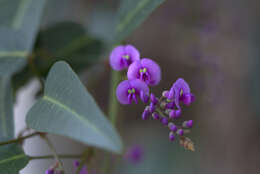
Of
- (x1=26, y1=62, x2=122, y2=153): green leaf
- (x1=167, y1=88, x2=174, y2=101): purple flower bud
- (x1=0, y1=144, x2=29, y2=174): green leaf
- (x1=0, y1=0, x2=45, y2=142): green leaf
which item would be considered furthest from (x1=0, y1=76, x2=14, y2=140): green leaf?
(x1=167, y1=88, x2=174, y2=101): purple flower bud

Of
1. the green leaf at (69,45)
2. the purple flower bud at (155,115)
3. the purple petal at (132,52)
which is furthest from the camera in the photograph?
the green leaf at (69,45)

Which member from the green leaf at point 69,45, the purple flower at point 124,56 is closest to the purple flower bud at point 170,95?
the purple flower at point 124,56

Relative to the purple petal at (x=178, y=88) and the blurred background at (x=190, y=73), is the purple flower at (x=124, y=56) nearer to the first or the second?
the purple petal at (x=178, y=88)

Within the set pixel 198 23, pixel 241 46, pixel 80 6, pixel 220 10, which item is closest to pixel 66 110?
pixel 198 23

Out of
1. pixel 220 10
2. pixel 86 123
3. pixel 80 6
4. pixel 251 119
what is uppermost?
pixel 80 6

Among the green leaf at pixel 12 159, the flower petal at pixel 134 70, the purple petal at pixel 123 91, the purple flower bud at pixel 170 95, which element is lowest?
the green leaf at pixel 12 159

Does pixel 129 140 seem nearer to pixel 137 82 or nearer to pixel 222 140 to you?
pixel 222 140

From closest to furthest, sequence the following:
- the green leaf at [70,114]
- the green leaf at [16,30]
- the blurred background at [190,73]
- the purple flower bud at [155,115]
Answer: the green leaf at [70,114] < the purple flower bud at [155,115] < the green leaf at [16,30] < the blurred background at [190,73]

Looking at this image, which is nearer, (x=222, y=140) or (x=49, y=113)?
(x=49, y=113)
